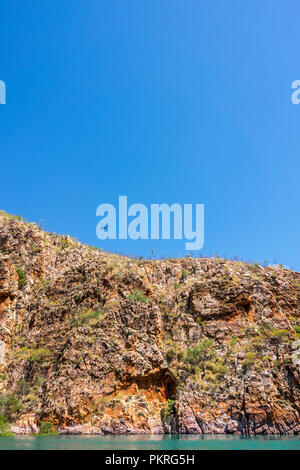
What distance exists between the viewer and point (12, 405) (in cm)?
5138

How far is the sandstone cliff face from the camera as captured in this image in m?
47.7

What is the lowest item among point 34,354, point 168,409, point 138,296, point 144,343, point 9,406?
point 168,409

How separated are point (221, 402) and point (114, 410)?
46.1 ft

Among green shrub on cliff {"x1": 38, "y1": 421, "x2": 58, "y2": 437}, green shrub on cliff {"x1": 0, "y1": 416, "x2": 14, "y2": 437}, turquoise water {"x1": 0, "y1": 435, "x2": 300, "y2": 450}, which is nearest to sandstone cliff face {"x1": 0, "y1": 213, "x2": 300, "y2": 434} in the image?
green shrub on cliff {"x1": 38, "y1": 421, "x2": 58, "y2": 437}

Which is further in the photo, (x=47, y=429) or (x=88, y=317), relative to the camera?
(x=88, y=317)

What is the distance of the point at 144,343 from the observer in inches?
2168

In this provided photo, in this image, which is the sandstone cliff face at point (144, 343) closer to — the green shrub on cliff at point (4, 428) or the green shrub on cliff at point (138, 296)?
the green shrub on cliff at point (138, 296)

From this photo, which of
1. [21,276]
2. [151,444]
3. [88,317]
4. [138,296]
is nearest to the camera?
[151,444]

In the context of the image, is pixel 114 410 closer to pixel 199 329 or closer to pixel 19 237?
pixel 199 329

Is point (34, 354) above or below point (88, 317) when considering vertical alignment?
below

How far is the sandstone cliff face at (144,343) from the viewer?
4772 centimetres

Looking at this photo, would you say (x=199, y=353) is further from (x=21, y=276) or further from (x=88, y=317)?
(x=21, y=276)

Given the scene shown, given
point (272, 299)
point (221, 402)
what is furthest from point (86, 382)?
point (272, 299)

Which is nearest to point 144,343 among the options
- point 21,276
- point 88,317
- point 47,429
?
point 88,317
